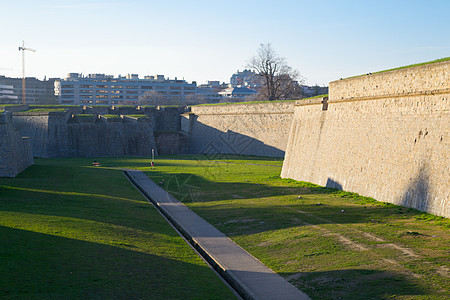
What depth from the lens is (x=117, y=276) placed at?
11195 millimetres

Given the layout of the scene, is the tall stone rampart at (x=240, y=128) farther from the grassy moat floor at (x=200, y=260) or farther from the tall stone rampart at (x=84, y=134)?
the grassy moat floor at (x=200, y=260)

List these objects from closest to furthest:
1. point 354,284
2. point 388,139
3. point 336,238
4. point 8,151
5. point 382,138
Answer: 1. point 354,284
2. point 336,238
3. point 388,139
4. point 382,138
5. point 8,151

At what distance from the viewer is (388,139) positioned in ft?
70.1

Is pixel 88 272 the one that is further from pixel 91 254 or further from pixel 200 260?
pixel 200 260

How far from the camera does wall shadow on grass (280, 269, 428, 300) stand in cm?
1028

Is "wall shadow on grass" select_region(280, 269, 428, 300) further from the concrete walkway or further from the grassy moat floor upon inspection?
the concrete walkway

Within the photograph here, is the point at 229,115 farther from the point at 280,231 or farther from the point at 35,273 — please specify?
the point at 35,273

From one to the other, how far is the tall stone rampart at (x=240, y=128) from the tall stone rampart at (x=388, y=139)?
22240 millimetres

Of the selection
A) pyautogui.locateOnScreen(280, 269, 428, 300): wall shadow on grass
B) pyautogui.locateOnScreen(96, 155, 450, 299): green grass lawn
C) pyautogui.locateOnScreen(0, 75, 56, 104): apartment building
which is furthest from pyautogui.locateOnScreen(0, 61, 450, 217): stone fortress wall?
pyautogui.locateOnScreen(0, 75, 56, 104): apartment building

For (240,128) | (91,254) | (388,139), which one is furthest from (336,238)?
(240,128)

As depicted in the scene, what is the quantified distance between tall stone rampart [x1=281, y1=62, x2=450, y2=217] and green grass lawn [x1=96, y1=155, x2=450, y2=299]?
0.74 meters

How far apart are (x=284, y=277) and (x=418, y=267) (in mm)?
2934

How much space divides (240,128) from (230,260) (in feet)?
150

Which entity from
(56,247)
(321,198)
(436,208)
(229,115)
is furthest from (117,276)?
(229,115)
